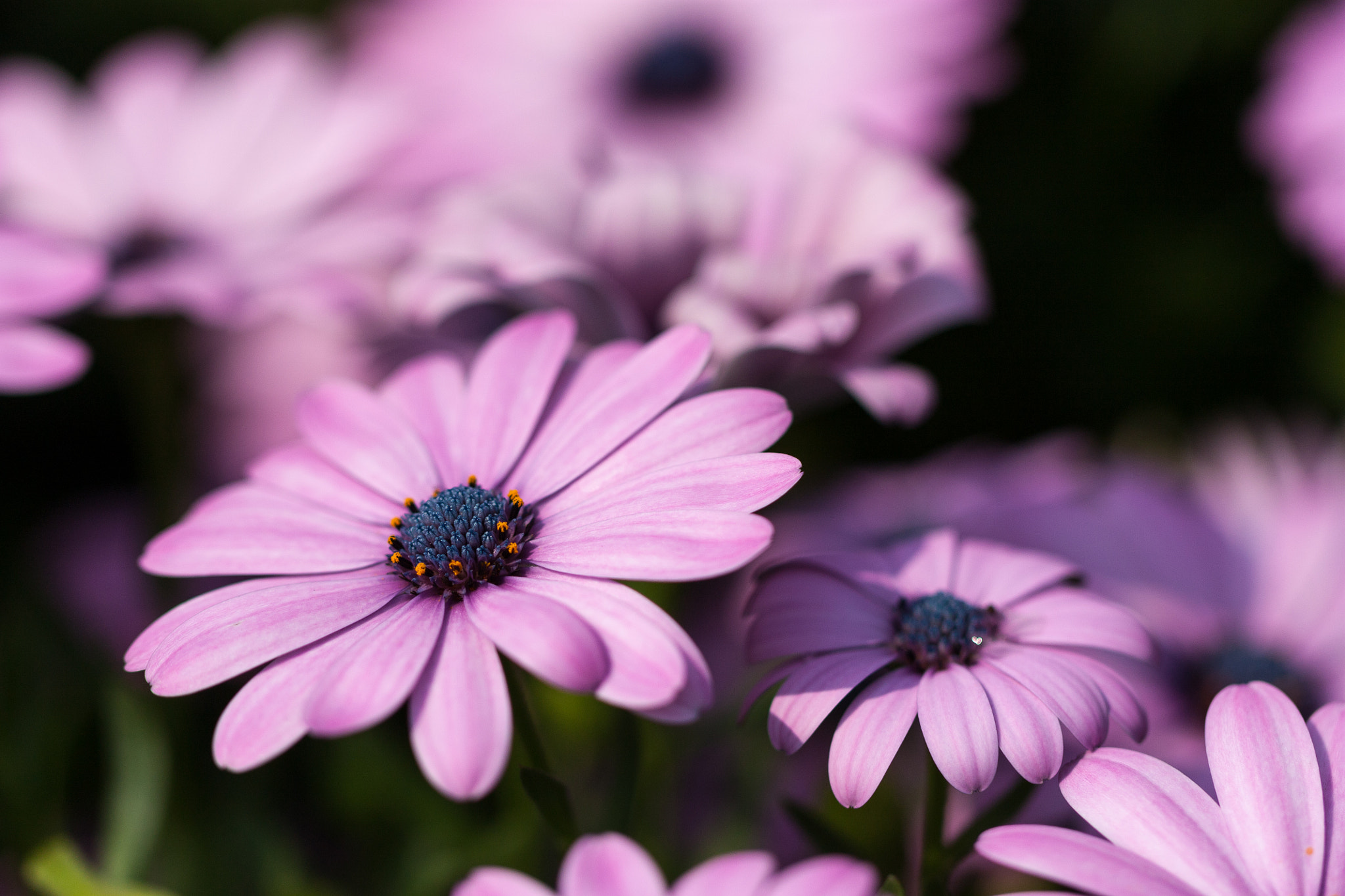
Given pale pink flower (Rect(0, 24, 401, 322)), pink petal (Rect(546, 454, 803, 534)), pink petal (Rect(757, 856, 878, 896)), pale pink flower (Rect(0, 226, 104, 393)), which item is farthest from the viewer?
pale pink flower (Rect(0, 24, 401, 322))

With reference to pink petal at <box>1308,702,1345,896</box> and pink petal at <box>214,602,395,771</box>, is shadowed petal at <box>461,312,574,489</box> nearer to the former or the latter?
pink petal at <box>214,602,395,771</box>

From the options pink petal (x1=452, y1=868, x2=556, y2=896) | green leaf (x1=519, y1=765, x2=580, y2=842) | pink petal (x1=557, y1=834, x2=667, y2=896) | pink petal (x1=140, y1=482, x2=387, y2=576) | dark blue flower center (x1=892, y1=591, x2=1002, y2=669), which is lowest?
pink petal (x1=452, y1=868, x2=556, y2=896)

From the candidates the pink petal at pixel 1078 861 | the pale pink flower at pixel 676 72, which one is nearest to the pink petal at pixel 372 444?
the pink petal at pixel 1078 861

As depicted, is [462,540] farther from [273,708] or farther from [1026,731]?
[1026,731]

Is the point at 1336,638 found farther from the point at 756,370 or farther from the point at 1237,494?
the point at 756,370

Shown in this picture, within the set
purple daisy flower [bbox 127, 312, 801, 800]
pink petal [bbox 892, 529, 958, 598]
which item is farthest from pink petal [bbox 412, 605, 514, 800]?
pink petal [bbox 892, 529, 958, 598]
